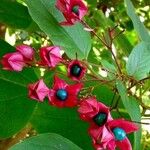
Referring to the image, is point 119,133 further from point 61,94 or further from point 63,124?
point 63,124

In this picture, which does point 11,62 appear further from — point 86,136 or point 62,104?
point 86,136

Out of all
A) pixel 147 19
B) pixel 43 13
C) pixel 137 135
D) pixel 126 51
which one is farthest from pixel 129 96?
pixel 147 19

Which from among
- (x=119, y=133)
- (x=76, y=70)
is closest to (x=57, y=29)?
(x=76, y=70)

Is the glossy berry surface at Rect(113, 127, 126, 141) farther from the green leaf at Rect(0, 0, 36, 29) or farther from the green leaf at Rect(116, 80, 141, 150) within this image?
the green leaf at Rect(0, 0, 36, 29)

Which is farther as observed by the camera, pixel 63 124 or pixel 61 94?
pixel 63 124

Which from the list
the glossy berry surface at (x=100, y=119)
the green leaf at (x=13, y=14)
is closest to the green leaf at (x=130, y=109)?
the glossy berry surface at (x=100, y=119)

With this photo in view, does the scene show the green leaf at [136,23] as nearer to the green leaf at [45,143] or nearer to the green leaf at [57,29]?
the green leaf at [57,29]
